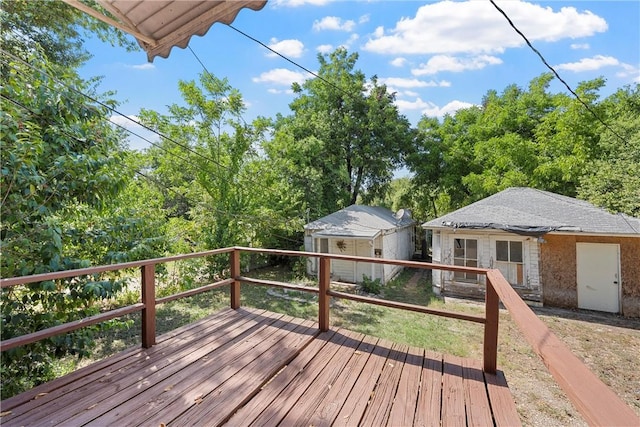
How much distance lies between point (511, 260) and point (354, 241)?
5.35m

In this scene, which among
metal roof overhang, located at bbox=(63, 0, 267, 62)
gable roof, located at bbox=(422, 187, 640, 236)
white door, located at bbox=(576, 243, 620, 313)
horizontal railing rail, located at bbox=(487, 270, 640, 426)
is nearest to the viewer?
horizontal railing rail, located at bbox=(487, 270, 640, 426)

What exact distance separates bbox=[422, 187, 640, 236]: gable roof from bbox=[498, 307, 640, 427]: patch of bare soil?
2227 mm

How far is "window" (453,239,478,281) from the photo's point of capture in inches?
363

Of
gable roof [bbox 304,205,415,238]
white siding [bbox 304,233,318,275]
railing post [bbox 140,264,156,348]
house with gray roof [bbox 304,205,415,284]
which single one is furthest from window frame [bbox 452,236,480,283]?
railing post [bbox 140,264,156,348]

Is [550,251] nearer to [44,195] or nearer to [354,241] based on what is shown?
[354,241]

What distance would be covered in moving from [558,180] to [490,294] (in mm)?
13459

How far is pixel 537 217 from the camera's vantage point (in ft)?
28.5

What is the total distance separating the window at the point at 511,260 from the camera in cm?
867

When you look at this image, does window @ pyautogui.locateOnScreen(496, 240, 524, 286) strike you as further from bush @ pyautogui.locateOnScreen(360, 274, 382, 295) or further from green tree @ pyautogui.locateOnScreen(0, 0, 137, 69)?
green tree @ pyautogui.locateOnScreen(0, 0, 137, 69)

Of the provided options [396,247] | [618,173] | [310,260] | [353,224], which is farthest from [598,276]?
[310,260]

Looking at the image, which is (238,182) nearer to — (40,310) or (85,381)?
(40,310)

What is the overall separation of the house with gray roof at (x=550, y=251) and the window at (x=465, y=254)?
0.09 ft

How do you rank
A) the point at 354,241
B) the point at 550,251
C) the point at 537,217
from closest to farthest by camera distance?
the point at 550,251, the point at 537,217, the point at 354,241

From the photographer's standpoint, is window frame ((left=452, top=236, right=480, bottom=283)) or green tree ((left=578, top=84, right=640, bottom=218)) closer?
green tree ((left=578, top=84, right=640, bottom=218))
